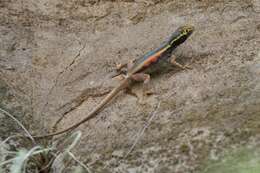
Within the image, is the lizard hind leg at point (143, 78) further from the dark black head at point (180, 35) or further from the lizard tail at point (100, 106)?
the dark black head at point (180, 35)

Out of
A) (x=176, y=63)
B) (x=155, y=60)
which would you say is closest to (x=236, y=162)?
(x=176, y=63)

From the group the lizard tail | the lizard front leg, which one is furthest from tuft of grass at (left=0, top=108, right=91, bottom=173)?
the lizard front leg

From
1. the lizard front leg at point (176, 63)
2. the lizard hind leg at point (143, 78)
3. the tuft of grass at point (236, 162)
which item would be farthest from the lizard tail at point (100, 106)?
the tuft of grass at point (236, 162)

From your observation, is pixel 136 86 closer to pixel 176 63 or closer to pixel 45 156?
pixel 176 63

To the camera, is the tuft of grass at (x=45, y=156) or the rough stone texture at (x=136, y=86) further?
the tuft of grass at (x=45, y=156)

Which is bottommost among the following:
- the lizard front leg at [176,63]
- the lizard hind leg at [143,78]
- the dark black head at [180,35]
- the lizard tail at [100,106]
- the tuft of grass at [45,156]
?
the tuft of grass at [45,156]

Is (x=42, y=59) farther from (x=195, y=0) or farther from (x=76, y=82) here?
(x=195, y=0)
